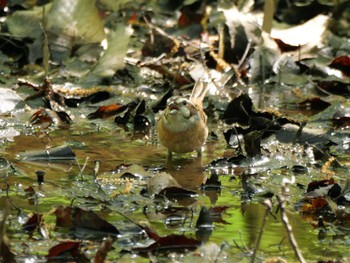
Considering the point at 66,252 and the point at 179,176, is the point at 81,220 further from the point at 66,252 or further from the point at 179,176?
the point at 179,176

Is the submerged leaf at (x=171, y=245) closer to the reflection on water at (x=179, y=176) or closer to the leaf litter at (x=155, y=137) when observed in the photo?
the leaf litter at (x=155, y=137)

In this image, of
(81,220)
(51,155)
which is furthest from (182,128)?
(81,220)

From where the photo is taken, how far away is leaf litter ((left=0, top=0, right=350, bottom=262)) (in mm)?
4547

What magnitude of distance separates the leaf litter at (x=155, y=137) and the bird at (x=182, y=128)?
0.13m

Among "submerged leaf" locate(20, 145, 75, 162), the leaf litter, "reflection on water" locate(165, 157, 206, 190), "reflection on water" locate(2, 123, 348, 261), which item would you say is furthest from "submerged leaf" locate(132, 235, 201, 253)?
"submerged leaf" locate(20, 145, 75, 162)

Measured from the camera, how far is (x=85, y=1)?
8.57 meters

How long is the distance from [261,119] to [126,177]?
1.58 meters

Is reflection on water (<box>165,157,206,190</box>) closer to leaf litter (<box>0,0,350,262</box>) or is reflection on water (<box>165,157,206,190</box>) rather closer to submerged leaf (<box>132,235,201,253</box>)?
leaf litter (<box>0,0,350,262</box>)

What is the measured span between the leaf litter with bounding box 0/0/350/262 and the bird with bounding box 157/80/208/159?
13 cm

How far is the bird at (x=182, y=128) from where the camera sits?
6676 mm

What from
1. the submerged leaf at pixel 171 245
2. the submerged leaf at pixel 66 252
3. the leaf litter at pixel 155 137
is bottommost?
the leaf litter at pixel 155 137

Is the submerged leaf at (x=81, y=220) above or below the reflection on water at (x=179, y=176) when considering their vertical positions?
above

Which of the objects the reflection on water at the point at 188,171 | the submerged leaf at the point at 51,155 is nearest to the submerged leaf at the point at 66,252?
the reflection on water at the point at 188,171

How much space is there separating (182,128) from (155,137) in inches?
18.8
